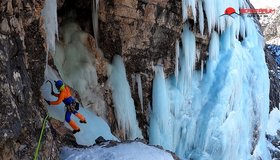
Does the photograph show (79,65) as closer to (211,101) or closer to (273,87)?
(211,101)

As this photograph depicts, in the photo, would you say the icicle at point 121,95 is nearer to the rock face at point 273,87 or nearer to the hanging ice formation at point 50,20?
the hanging ice formation at point 50,20

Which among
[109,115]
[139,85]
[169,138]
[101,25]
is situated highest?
[101,25]

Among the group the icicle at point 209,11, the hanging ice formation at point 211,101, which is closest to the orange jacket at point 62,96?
the hanging ice formation at point 211,101

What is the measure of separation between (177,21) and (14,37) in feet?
15.3

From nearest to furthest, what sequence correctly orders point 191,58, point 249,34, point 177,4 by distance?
1. point 177,4
2. point 191,58
3. point 249,34

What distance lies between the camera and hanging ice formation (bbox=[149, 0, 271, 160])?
28.1 ft

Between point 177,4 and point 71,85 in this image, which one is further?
point 177,4

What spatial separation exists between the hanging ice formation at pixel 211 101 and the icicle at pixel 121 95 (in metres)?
0.62

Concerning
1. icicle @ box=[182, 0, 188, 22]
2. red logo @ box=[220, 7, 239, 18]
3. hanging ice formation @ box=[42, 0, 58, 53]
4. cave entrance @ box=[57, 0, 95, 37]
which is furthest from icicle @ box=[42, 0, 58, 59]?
red logo @ box=[220, 7, 239, 18]

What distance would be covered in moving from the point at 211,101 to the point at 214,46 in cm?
135

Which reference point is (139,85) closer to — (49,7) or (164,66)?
(164,66)

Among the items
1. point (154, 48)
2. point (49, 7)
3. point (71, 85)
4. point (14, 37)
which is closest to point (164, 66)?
point (154, 48)

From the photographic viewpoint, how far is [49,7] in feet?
20.6

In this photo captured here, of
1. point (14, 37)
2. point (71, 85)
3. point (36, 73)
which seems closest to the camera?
point (14, 37)
